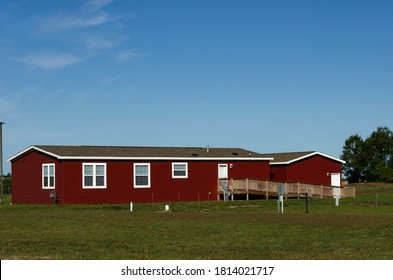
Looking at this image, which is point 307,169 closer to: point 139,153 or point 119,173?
point 139,153

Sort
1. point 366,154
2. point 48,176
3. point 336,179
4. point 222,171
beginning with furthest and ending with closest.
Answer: point 366,154 < point 336,179 < point 222,171 < point 48,176

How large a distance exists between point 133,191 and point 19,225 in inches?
939

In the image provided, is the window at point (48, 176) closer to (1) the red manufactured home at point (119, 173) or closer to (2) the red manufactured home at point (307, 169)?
(1) the red manufactured home at point (119, 173)

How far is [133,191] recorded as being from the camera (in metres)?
49.7

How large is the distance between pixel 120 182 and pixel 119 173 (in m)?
0.58

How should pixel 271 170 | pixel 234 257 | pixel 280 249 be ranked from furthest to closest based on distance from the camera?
1. pixel 271 170
2. pixel 280 249
3. pixel 234 257

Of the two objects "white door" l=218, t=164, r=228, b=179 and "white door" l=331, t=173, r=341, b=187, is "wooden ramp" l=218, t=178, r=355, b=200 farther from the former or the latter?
"white door" l=331, t=173, r=341, b=187

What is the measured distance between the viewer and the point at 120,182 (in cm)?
4922

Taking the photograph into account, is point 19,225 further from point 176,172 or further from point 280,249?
point 176,172

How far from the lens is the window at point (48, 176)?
4847cm

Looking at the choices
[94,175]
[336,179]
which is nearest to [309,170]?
[336,179]

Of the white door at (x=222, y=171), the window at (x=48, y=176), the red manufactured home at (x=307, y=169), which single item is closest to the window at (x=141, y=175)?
the window at (x=48, y=176)
